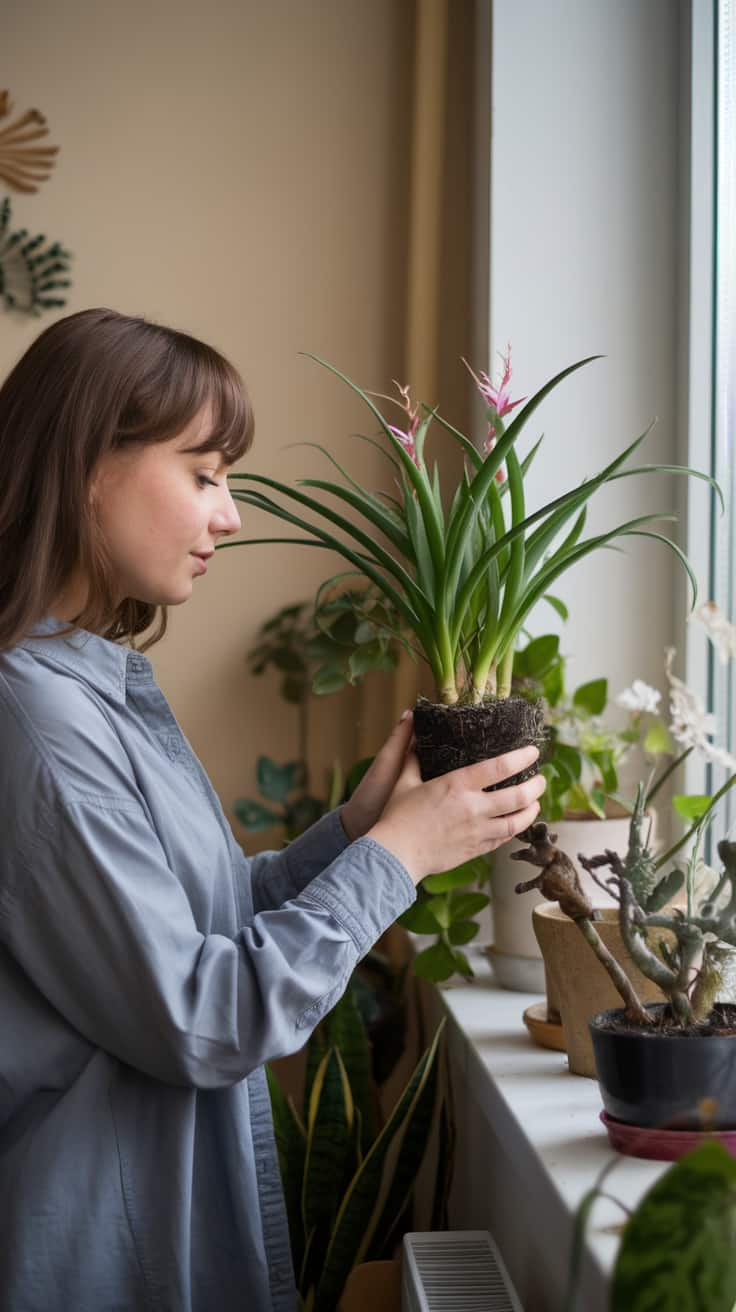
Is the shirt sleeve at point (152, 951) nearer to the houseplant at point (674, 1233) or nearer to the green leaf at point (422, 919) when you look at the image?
the houseplant at point (674, 1233)

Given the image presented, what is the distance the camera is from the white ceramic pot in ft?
5.14

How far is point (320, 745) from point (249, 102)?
1.21 m

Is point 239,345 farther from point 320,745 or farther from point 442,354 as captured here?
point 320,745

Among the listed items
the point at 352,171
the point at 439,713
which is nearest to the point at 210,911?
the point at 439,713

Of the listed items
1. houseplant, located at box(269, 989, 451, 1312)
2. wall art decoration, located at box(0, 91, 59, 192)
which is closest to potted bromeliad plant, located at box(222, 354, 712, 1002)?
houseplant, located at box(269, 989, 451, 1312)

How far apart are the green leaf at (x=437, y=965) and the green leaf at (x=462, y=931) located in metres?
0.02

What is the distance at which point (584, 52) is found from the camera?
184cm

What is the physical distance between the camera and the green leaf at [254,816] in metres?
2.12

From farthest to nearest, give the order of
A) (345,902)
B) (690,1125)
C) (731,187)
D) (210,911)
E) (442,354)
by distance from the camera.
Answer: (442,354), (731,187), (210,911), (345,902), (690,1125)

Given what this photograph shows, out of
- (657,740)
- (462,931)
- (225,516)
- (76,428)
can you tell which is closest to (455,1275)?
(462,931)

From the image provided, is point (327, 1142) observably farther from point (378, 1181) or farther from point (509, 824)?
point (509, 824)

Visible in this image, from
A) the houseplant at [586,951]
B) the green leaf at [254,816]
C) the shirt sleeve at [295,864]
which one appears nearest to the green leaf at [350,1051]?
the green leaf at [254,816]

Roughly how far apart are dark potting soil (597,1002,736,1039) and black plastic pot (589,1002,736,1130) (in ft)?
0.04

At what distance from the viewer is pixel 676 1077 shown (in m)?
0.89
